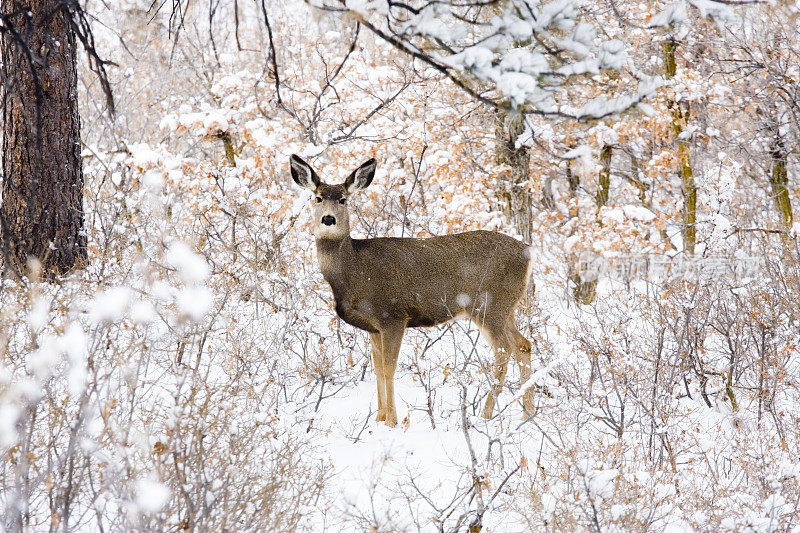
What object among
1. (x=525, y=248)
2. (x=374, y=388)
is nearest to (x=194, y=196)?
(x=374, y=388)

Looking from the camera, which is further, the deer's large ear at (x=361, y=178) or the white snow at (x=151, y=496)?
the deer's large ear at (x=361, y=178)

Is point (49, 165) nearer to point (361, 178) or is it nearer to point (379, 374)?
point (361, 178)

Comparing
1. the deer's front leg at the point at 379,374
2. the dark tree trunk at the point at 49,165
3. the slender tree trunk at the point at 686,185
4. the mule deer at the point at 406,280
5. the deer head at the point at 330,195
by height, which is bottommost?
the deer's front leg at the point at 379,374

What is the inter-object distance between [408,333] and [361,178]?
8.36 ft

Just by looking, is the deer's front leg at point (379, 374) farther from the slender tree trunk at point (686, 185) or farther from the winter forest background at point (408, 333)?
the slender tree trunk at point (686, 185)

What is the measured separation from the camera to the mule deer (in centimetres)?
624

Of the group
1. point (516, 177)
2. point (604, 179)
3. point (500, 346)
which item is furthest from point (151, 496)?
point (604, 179)

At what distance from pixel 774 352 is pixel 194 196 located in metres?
8.37

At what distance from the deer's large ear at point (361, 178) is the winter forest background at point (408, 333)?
1066 mm

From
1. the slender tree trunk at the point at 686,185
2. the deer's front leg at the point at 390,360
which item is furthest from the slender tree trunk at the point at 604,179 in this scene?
the deer's front leg at the point at 390,360

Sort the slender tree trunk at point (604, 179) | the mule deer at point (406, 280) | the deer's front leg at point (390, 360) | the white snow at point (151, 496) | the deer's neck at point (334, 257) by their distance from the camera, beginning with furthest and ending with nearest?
the slender tree trunk at point (604, 179), the deer's neck at point (334, 257), the mule deer at point (406, 280), the deer's front leg at point (390, 360), the white snow at point (151, 496)

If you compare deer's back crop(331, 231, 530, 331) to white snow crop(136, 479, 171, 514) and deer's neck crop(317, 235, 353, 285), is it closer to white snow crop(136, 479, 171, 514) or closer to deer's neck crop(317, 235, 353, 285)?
deer's neck crop(317, 235, 353, 285)

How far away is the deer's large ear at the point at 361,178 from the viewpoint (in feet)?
21.4

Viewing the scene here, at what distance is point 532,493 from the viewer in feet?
13.3
